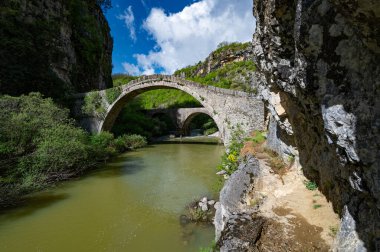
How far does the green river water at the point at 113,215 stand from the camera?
6.14 meters

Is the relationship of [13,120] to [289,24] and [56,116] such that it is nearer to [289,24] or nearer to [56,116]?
[56,116]

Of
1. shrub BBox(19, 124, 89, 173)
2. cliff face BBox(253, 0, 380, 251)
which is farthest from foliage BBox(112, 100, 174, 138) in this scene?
cliff face BBox(253, 0, 380, 251)

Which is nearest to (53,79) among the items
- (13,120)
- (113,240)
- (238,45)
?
(13,120)

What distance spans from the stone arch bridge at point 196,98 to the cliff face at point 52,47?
214 centimetres

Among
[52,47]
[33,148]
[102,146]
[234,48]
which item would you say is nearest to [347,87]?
[33,148]

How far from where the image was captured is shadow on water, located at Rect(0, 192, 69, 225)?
7.64 meters

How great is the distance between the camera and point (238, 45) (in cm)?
3844

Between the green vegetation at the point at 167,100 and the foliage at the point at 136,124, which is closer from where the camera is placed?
the foliage at the point at 136,124

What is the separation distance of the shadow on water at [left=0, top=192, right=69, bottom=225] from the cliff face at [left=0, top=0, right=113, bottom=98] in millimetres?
9220

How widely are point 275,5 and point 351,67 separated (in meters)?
1.30

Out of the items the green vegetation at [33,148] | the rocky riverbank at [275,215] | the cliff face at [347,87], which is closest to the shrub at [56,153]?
the green vegetation at [33,148]

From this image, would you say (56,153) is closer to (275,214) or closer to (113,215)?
(113,215)

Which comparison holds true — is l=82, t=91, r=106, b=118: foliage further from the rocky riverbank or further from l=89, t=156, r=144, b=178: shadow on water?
the rocky riverbank

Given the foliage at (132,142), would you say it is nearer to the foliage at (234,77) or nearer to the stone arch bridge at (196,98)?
the stone arch bridge at (196,98)
